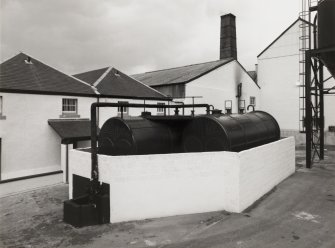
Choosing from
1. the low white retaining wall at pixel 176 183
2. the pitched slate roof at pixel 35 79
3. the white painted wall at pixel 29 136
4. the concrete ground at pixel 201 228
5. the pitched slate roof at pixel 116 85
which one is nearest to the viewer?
the concrete ground at pixel 201 228

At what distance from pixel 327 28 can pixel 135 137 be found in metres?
11.2

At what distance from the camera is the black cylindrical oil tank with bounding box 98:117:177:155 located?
11430 millimetres

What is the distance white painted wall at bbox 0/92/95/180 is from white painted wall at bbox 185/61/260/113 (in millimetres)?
11739

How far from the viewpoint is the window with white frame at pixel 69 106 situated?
63.5ft

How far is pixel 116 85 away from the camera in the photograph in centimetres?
2328

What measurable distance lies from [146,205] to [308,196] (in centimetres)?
726

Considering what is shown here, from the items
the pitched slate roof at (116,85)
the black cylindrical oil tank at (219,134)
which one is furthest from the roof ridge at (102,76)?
the black cylindrical oil tank at (219,134)

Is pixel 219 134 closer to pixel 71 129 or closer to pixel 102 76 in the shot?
pixel 71 129

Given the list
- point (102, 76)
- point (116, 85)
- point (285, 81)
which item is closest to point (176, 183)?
point (116, 85)

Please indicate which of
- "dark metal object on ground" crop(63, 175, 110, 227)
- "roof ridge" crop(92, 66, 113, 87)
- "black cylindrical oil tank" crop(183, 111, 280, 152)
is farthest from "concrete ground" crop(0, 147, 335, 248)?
"roof ridge" crop(92, 66, 113, 87)

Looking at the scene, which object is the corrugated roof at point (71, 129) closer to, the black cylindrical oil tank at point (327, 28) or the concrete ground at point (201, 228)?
the concrete ground at point (201, 228)

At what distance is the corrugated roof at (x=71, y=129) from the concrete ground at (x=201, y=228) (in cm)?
580

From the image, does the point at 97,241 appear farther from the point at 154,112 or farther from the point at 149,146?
the point at 154,112

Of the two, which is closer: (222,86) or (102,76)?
(102,76)
